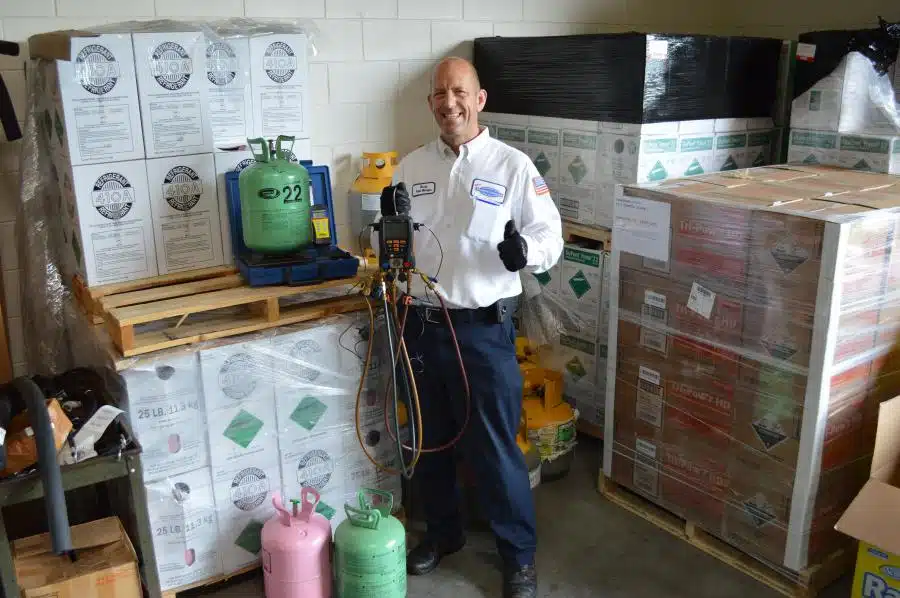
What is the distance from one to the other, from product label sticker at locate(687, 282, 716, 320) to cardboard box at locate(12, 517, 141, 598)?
1993mm

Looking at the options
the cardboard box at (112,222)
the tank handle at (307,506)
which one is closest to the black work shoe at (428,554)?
the tank handle at (307,506)

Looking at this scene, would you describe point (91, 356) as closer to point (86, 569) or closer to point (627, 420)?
point (86, 569)

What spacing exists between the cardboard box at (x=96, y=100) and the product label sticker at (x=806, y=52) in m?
2.83

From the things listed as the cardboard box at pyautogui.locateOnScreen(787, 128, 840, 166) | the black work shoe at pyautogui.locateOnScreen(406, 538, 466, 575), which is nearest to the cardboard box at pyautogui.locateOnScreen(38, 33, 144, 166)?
the black work shoe at pyautogui.locateOnScreen(406, 538, 466, 575)

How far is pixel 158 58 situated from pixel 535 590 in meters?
2.19

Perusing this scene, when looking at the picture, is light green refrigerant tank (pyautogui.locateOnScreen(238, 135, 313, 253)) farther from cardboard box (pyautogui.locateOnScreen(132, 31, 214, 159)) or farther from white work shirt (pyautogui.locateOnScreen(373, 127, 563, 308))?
white work shirt (pyautogui.locateOnScreen(373, 127, 563, 308))

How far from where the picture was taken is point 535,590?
2.75 m

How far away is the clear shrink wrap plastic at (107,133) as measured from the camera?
2.55 metres

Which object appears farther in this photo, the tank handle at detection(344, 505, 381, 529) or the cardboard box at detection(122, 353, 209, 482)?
the tank handle at detection(344, 505, 381, 529)

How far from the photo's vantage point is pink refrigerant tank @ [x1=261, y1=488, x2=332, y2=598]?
2.56 m

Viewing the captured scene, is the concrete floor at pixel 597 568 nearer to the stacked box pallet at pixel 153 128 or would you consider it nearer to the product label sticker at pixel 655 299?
the product label sticker at pixel 655 299

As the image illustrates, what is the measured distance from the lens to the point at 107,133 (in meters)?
2.58

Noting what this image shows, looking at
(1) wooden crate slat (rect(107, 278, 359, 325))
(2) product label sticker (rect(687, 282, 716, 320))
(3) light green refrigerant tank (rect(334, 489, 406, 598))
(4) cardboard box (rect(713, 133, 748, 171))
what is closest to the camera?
(1) wooden crate slat (rect(107, 278, 359, 325))

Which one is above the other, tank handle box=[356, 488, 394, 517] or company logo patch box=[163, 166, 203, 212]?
company logo patch box=[163, 166, 203, 212]
